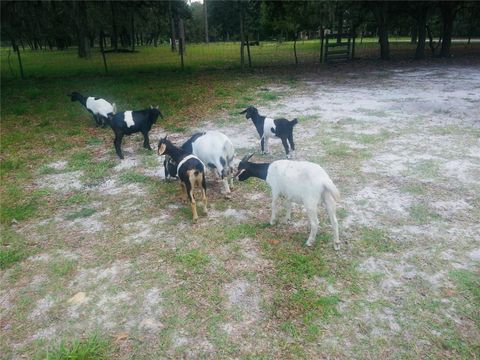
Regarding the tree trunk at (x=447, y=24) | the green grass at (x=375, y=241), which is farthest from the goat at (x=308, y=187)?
the tree trunk at (x=447, y=24)

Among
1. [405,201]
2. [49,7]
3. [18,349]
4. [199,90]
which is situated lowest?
[18,349]

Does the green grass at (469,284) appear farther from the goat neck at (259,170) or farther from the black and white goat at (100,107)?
the black and white goat at (100,107)

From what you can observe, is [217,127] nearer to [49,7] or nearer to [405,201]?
[405,201]

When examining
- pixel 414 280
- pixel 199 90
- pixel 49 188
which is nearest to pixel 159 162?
pixel 49 188

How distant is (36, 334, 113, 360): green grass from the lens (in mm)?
3738

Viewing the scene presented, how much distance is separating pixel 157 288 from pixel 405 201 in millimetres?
4530

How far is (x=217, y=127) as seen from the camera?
11.5 metres

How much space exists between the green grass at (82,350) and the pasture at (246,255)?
0.07 ft

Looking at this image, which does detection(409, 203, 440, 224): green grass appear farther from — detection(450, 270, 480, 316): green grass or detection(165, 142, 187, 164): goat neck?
detection(165, 142, 187, 164): goat neck

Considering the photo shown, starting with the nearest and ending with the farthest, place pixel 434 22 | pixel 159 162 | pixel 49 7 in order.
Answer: pixel 159 162, pixel 49 7, pixel 434 22

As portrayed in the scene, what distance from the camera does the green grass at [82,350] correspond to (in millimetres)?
3738

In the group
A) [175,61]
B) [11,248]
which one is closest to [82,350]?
[11,248]

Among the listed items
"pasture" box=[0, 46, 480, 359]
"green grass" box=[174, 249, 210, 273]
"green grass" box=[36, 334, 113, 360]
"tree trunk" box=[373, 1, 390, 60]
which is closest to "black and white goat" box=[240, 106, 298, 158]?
"pasture" box=[0, 46, 480, 359]

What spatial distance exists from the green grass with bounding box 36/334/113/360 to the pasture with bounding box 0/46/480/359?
0.02 meters
